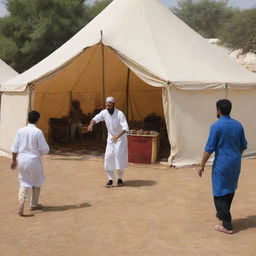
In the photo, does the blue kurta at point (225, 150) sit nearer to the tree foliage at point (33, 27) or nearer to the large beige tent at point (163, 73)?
the large beige tent at point (163, 73)

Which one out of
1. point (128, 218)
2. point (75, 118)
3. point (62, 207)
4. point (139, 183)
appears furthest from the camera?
point (75, 118)

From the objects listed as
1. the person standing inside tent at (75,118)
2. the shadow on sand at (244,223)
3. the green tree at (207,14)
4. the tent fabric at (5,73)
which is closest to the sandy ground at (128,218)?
the shadow on sand at (244,223)

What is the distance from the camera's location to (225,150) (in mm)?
4695

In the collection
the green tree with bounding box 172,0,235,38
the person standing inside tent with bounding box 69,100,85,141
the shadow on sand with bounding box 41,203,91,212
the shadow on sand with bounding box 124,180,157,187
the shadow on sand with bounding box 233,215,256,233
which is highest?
the green tree with bounding box 172,0,235,38

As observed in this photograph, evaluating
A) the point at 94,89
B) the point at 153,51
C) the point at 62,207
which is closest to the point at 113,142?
the point at 62,207

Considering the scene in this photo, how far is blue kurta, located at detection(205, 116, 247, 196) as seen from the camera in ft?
15.3

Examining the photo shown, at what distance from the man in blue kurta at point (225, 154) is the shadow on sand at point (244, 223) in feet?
0.77

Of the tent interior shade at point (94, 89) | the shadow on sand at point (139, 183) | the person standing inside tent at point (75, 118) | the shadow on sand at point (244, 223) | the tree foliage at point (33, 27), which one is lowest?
the shadow on sand at point (244, 223)

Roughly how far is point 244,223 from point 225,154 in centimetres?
100

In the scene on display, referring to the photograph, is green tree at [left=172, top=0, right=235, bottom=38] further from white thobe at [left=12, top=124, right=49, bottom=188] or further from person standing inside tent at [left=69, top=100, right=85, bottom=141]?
white thobe at [left=12, top=124, right=49, bottom=188]

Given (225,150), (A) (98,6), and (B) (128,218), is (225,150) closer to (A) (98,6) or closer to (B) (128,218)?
(B) (128,218)

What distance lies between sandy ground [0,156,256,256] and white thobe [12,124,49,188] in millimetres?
500

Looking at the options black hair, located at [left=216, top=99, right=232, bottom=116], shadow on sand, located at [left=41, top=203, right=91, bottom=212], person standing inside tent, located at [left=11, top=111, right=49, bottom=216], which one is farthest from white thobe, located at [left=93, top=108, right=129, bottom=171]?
black hair, located at [left=216, top=99, right=232, bottom=116]

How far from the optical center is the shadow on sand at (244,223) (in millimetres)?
4957
